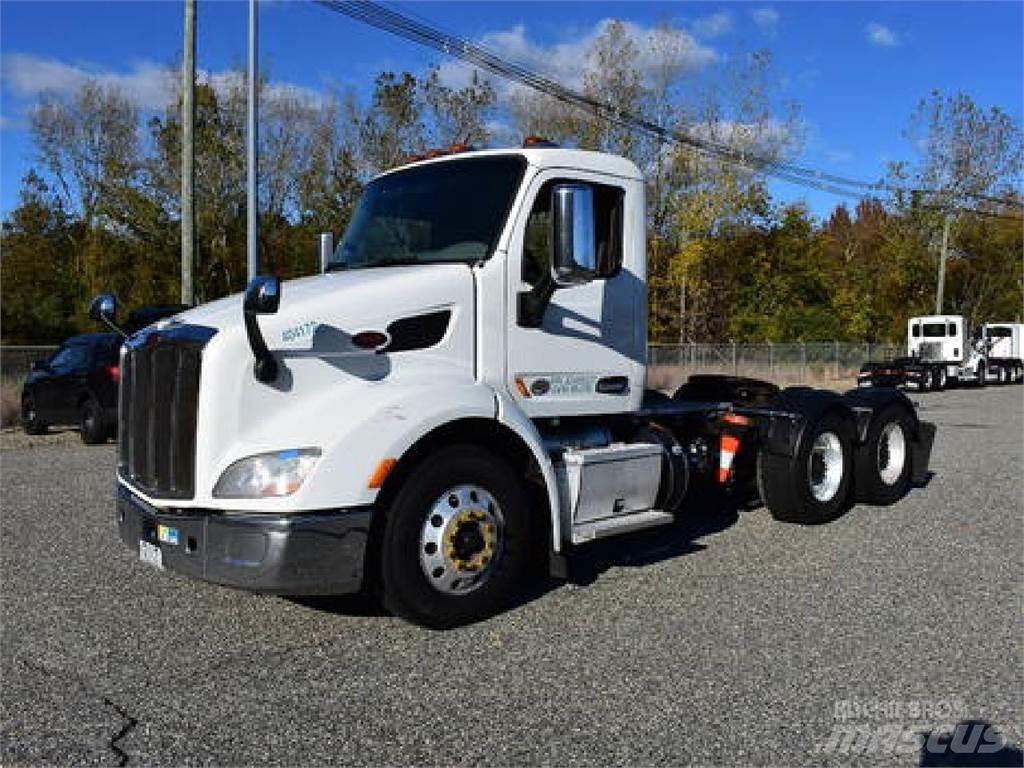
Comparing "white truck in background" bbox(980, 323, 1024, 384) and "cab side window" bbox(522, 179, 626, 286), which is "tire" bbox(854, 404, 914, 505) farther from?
"white truck in background" bbox(980, 323, 1024, 384)

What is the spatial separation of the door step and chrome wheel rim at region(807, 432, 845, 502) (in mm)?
2346

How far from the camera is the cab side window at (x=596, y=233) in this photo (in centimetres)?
584

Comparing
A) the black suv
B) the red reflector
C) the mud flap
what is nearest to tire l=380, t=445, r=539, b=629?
the red reflector

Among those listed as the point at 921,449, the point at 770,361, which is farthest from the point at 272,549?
the point at 770,361

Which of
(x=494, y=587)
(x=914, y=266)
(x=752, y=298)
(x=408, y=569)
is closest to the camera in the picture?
(x=408, y=569)

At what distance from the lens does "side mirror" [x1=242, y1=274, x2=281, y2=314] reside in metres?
4.66

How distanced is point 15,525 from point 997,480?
9.74m

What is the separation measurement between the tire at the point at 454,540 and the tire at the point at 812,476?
3026 mm

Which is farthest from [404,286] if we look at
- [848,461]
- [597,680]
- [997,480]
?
[997,480]

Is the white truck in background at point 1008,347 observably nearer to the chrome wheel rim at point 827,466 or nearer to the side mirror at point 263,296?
the chrome wheel rim at point 827,466

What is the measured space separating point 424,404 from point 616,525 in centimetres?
164

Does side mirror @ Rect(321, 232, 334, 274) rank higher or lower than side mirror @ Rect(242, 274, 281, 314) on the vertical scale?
higher

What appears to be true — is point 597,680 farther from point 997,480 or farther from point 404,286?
point 997,480

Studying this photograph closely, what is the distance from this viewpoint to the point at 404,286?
548 centimetres
